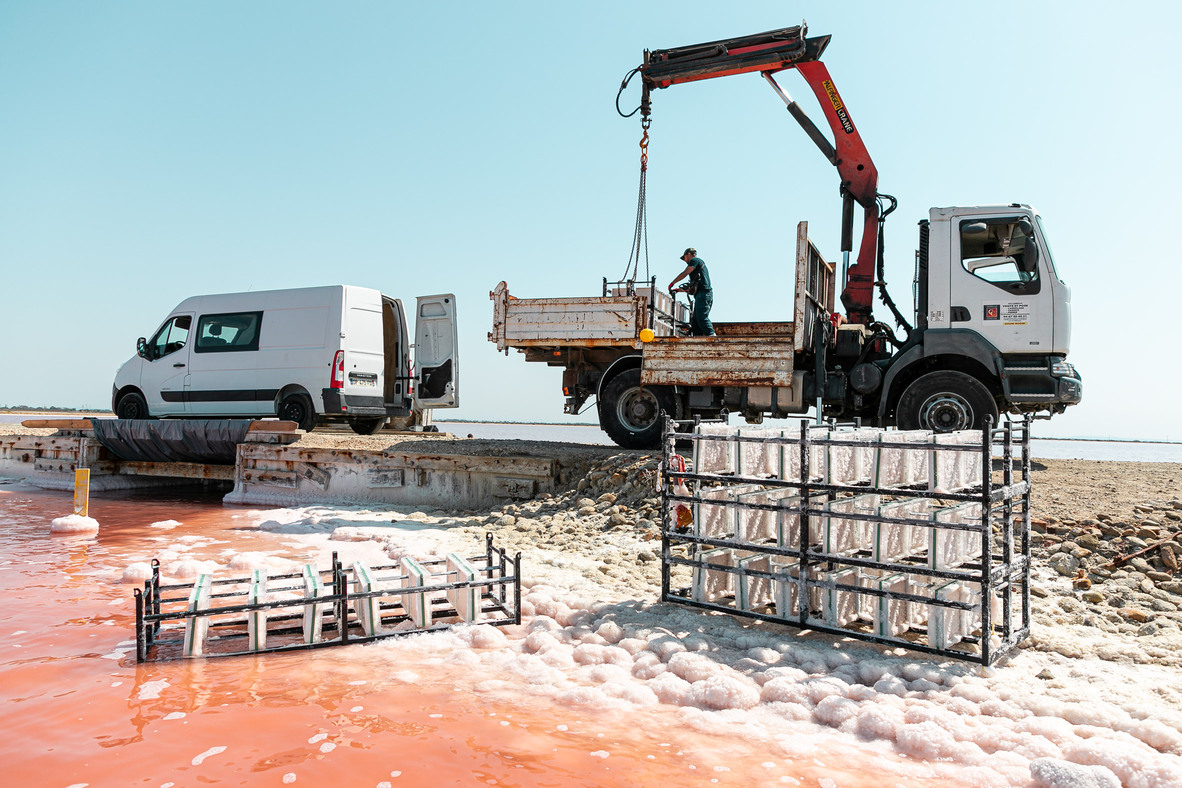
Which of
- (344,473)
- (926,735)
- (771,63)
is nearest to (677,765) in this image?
(926,735)

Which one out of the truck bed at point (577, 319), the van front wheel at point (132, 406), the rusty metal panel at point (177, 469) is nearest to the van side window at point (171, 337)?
the van front wheel at point (132, 406)

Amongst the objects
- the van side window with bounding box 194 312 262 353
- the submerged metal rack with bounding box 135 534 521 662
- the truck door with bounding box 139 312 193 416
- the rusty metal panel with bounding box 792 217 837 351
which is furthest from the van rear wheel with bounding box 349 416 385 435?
the submerged metal rack with bounding box 135 534 521 662

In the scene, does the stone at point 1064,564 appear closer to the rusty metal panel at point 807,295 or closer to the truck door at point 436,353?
the rusty metal panel at point 807,295

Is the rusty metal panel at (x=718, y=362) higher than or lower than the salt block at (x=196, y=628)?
higher

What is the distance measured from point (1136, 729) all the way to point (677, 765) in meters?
2.01

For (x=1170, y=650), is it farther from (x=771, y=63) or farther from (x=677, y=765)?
(x=771, y=63)

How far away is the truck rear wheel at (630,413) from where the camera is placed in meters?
9.99

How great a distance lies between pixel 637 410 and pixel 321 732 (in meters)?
7.08

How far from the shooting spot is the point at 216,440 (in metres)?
11.6

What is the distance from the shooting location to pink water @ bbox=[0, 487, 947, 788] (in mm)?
3014

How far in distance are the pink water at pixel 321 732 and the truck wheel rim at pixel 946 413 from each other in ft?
19.9

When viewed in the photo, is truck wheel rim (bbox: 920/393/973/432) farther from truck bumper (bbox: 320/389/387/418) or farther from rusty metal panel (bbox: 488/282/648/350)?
truck bumper (bbox: 320/389/387/418)

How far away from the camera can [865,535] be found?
4812 mm

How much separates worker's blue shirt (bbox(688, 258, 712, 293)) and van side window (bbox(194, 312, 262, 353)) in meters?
6.47
